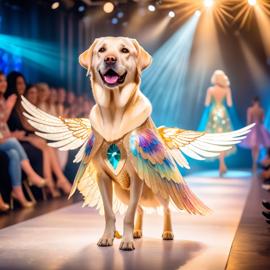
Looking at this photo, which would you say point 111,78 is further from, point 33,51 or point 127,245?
point 33,51

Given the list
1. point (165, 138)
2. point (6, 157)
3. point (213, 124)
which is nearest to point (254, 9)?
point (213, 124)

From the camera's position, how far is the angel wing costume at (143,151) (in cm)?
340

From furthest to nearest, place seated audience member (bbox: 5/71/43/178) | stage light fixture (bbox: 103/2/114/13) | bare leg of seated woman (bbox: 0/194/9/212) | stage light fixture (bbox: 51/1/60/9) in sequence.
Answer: stage light fixture (bbox: 103/2/114/13) < stage light fixture (bbox: 51/1/60/9) < seated audience member (bbox: 5/71/43/178) < bare leg of seated woman (bbox: 0/194/9/212)

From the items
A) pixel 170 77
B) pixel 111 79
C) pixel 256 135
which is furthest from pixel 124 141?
pixel 170 77

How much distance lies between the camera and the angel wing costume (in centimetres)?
340

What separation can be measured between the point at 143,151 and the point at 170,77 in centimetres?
920

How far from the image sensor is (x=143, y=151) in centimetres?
339

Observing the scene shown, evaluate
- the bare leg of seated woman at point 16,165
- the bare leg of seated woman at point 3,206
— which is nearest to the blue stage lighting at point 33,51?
the bare leg of seated woman at point 16,165

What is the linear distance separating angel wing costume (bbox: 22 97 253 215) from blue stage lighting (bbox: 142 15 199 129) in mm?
7873

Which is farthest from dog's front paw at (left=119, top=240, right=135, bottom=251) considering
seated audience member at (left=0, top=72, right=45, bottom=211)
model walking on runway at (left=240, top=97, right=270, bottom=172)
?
model walking on runway at (left=240, top=97, right=270, bottom=172)

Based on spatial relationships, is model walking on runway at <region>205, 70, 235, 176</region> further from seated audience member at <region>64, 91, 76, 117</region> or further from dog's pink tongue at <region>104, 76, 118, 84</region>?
dog's pink tongue at <region>104, 76, 118, 84</region>

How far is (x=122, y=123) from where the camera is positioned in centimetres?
341

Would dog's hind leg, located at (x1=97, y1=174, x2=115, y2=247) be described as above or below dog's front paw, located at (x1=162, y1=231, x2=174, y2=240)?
above

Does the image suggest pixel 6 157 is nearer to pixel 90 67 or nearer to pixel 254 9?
pixel 90 67
